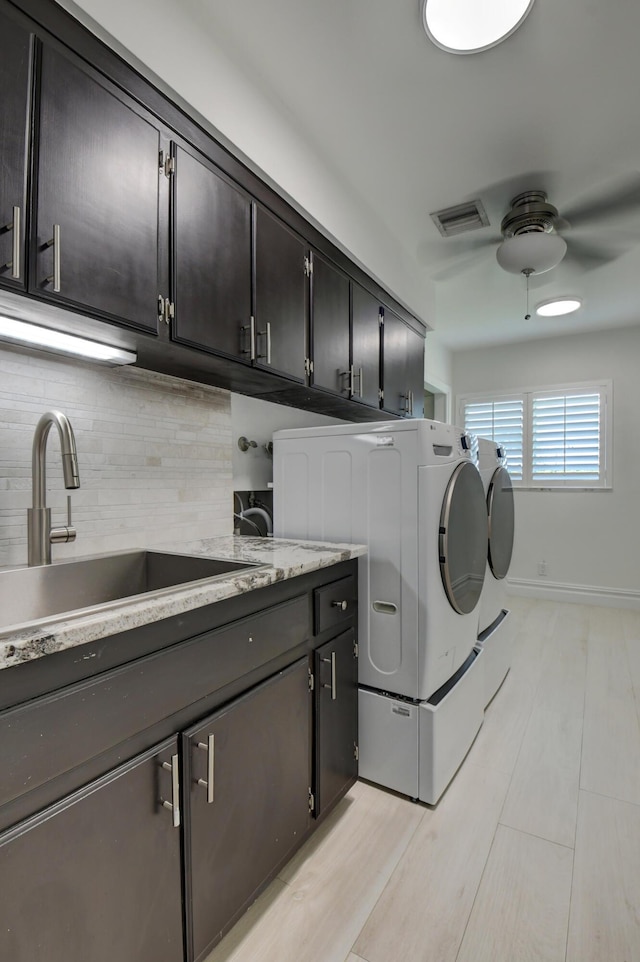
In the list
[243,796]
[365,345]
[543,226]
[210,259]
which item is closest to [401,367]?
[365,345]

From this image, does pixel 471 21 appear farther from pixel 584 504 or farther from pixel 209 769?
pixel 584 504

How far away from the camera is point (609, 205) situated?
7.69ft

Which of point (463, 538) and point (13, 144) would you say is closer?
point (13, 144)

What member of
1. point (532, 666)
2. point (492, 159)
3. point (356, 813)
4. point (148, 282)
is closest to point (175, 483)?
point (148, 282)

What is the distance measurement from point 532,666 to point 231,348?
2717 millimetres

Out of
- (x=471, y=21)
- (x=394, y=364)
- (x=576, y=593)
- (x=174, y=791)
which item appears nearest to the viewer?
(x=174, y=791)

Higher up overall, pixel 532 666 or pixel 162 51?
pixel 162 51

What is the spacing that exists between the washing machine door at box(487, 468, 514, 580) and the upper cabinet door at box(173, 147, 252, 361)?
150 centimetres

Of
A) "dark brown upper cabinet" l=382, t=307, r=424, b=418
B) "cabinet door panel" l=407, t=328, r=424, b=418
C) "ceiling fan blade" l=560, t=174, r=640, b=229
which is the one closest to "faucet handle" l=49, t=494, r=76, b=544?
"dark brown upper cabinet" l=382, t=307, r=424, b=418

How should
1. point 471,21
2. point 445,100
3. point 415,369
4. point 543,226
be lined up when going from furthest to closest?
point 415,369 < point 543,226 < point 445,100 < point 471,21

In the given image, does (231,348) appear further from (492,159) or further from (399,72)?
(492,159)

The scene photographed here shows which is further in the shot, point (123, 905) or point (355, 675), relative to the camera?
point (355, 675)

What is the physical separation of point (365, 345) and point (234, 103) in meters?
1.17

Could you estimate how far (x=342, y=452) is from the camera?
189cm
